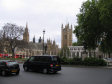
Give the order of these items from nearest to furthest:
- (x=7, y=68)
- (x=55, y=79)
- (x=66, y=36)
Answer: (x=55, y=79) → (x=7, y=68) → (x=66, y=36)

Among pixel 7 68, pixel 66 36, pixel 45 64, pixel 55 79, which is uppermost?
pixel 66 36

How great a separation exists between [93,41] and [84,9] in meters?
7.13

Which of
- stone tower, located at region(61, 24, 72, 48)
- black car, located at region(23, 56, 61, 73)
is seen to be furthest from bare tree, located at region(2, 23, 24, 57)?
stone tower, located at region(61, 24, 72, 48)

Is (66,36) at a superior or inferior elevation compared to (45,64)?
superior

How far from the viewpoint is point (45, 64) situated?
1638 cm

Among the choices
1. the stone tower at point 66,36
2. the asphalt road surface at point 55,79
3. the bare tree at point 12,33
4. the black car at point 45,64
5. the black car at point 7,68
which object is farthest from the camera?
the stone tower at point 66,36

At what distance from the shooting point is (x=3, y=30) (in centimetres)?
4878

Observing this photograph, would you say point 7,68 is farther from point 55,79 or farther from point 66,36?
point 66,36

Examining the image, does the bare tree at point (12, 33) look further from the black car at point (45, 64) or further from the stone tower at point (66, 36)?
the stone tower at point (66, 36)

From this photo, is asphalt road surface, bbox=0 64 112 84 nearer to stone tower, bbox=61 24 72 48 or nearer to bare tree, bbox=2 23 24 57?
bare tree, bbox=2 23 24 57

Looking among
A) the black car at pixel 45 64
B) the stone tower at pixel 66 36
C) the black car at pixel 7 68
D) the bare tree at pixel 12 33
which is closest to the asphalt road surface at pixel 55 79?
the black car at pixel 7 68

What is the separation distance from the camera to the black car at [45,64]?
1620cm

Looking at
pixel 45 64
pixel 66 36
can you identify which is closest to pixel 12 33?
pixel 45 64

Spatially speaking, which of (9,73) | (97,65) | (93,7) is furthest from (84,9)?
(9,73)
